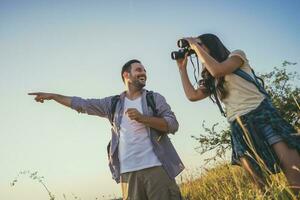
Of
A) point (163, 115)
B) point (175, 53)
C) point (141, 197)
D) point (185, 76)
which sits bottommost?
point (141, 197)

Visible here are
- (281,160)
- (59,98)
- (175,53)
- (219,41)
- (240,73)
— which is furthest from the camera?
(59,98)

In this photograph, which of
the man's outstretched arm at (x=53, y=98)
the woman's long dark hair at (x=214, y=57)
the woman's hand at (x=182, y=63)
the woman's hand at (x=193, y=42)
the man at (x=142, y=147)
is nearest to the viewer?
the woman's long dark hair at (x=214, y=57)

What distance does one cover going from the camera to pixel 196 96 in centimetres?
333

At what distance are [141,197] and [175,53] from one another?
4.68 feet

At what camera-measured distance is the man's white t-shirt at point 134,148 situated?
3857mm

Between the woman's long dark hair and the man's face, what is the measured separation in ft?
4.29

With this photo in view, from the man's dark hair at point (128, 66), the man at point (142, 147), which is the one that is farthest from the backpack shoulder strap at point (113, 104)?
the man's dark hair at point (128, 66)

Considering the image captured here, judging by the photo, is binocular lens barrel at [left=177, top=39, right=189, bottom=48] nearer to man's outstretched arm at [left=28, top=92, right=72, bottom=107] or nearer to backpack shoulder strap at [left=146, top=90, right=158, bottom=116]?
backpack shoulder strap at [left=146, top=90, right=158, bottom=116]

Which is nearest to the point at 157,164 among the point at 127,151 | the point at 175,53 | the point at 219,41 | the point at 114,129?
the point at 127,151

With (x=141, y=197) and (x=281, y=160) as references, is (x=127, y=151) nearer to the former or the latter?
(x=141, y=197)

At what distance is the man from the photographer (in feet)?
12.4

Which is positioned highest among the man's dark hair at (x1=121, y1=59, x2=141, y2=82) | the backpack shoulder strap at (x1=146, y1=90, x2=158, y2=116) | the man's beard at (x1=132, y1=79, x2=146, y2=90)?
the man's dark hair at (x1=121, y1=59, x2=141, y2=82)

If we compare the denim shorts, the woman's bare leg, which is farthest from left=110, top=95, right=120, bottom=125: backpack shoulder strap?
the woman's bare leg

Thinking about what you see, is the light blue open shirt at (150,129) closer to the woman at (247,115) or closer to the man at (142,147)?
the man at (142,147)
